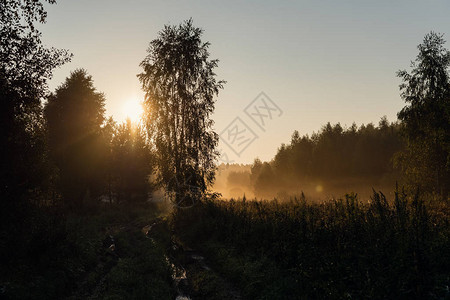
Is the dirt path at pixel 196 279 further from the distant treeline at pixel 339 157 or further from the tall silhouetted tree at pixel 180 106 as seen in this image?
the distant treeline at pixel 339 157

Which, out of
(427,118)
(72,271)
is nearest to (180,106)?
(72,271)

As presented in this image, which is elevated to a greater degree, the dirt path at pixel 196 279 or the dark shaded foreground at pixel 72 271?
the dark shaded foreground at pixel 72 271

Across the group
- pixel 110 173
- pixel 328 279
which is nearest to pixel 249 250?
pixel 328 279

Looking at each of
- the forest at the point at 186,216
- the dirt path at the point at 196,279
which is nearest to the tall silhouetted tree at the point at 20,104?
the forest at the point at 186,216

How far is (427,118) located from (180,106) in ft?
→ 80.1

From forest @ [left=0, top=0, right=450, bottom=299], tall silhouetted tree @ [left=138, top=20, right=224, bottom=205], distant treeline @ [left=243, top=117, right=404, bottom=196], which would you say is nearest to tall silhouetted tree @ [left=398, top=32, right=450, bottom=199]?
forest @ [left=0, top=0, right=450, bottom=299]

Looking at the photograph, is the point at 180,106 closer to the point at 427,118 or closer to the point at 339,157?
the point at 427,118

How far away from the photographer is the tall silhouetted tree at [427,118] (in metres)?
27.2

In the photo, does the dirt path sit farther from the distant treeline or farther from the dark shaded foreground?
the distant treeline

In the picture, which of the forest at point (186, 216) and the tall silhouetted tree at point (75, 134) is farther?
the tall silhouetted tree at point (75, 134)

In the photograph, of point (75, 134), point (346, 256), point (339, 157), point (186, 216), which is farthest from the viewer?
point (339, 157)

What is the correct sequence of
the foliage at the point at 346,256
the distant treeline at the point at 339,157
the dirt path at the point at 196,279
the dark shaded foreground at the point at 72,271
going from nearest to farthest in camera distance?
1. the foliage at the point at 346,256
2. the dark shaded foreground at the point at 72,271
3. the dirt path at the point at 196,279
4. the distant treeline at the point at 339,157

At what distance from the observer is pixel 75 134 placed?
27172mm

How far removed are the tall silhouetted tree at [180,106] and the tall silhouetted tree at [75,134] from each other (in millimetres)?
8070
